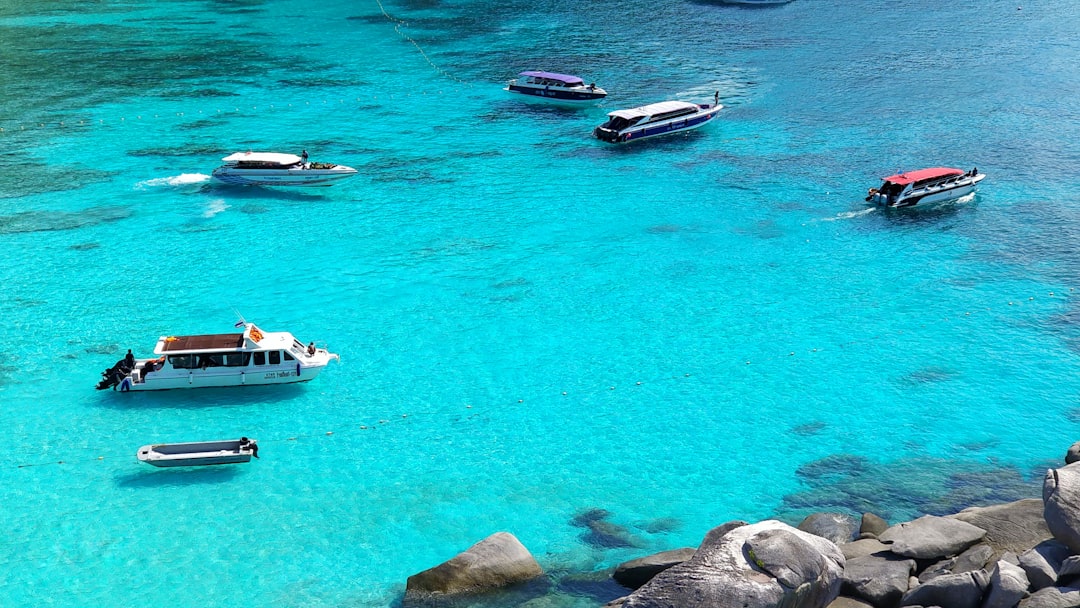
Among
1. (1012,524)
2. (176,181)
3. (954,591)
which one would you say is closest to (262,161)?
(176,181)

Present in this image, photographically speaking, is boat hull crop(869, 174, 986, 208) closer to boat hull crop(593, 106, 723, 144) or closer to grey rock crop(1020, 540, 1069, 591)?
boat hull crop(593, 106, 723, 144)

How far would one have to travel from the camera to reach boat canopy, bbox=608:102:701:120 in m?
89.6

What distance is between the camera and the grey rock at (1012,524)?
3366cm

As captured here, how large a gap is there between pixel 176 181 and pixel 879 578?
65.3m

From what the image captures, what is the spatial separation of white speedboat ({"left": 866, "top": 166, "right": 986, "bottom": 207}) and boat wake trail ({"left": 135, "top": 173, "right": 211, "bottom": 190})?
51.1 m

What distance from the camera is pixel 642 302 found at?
6131cm

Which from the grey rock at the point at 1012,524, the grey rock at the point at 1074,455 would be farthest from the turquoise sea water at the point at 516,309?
the grey rock at the point at 1074,455

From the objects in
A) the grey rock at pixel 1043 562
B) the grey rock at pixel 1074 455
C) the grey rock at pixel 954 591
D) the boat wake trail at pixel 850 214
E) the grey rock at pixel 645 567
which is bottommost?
the grey rock at pixel 645 567

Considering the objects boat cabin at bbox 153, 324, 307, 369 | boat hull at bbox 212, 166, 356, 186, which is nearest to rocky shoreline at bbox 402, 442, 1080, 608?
boat cabin at bbox 153, 324, 307, 369

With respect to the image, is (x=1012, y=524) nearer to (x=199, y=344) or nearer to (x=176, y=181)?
(x=199, y=344)

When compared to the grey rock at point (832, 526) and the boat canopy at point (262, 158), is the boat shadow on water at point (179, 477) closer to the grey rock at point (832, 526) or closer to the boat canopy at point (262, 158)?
the grey rock at point (832, 526)

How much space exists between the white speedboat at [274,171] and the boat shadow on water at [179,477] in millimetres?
37561

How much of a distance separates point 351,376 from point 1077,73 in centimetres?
9006

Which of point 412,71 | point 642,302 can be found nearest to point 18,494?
point 642,302
